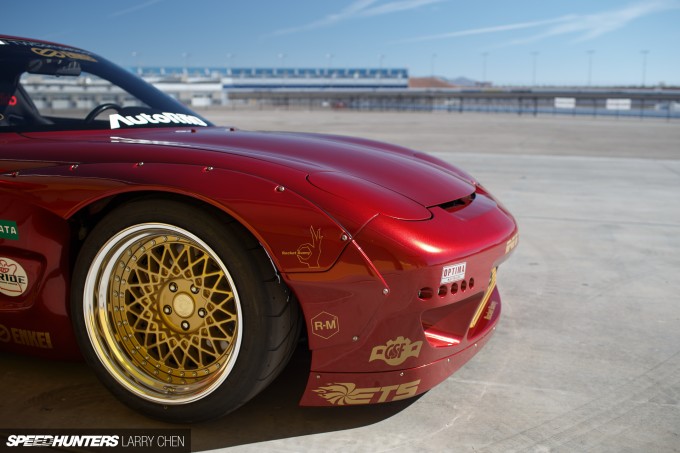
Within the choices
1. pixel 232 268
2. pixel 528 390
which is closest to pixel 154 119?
pixel 232 268

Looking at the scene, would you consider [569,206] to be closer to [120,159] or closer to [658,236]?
[658,236]

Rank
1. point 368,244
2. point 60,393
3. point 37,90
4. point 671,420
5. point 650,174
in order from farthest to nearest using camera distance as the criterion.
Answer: point 650,174, point 37,90, point 60,393, point 671,420, point 368,244

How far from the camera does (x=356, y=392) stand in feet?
7.09

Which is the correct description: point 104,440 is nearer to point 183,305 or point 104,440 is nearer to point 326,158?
point 183,305

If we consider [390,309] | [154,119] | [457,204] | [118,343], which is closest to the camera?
[390,309]

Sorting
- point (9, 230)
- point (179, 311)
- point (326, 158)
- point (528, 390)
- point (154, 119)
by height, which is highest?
point (154, 119)

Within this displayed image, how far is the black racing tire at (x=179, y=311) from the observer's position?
2096 millimetres

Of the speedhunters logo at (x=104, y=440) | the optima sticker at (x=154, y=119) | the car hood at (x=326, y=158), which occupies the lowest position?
the speedhunters logo at (x=104, y=440)

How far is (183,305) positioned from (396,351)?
2.40 ft

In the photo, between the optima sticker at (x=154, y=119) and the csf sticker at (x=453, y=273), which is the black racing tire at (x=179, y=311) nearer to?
the csf sticker at (x=453, y=273)

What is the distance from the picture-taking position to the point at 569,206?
6590mm

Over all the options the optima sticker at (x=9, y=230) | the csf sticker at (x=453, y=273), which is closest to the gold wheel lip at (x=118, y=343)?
the optima sticker at (x=9, y=230)

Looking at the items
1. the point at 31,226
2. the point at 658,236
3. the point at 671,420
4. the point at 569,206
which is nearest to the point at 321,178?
the point at 31,226

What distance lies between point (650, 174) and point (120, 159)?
8.41 m
